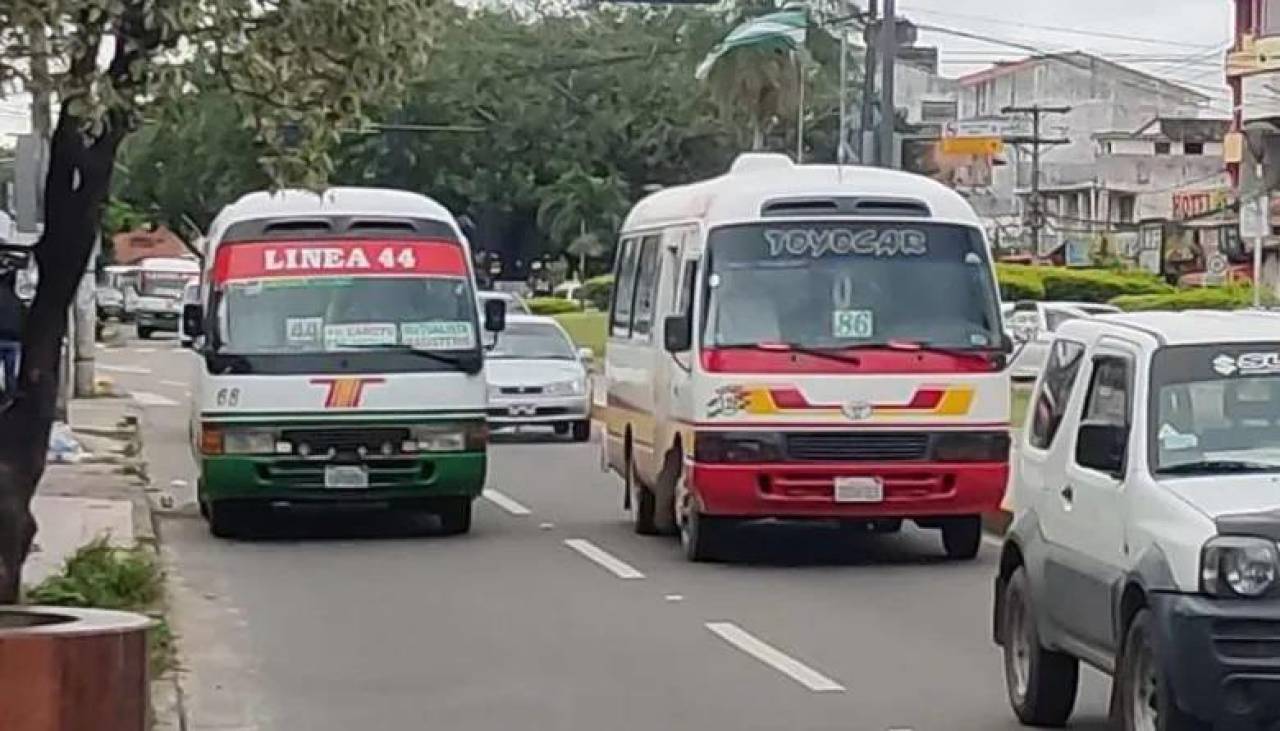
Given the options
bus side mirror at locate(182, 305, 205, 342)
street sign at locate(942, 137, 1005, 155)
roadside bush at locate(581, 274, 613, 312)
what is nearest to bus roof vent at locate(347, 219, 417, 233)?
bus side mirror at locate(182, 305, 205, 342)

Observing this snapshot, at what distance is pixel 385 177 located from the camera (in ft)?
272

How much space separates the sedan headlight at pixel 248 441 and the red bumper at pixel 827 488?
361 centimetres

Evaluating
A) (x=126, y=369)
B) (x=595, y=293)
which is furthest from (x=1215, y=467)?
(x=595, y=293)

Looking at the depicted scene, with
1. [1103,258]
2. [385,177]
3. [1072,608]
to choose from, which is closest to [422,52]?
[1072,608]

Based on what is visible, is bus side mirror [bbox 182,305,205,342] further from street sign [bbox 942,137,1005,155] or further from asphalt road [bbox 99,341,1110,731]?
street sign [bbox 942,137,1005,155]

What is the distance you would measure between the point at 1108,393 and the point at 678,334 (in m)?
8.11

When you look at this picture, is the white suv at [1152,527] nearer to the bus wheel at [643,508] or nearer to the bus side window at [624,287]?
the bus wheel at [643,508]


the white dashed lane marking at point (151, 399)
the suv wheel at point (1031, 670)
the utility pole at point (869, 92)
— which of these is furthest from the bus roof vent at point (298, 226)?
the utility pole at point (869, 92)

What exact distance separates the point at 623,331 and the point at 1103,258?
70.8 meters

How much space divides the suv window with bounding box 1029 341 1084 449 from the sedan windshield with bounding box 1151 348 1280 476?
992 mm

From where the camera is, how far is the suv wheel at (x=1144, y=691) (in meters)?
9.71

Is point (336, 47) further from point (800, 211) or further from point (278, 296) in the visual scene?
point (278, 296)

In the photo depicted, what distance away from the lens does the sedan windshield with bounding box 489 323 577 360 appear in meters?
33.3

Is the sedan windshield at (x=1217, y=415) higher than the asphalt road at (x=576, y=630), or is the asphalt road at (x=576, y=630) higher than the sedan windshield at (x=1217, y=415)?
the sedan windshield at (x=1217, y=415)
